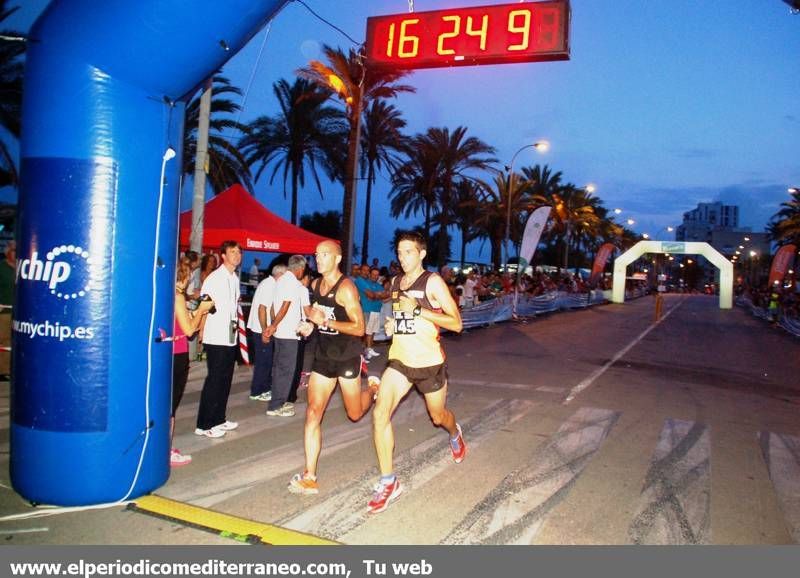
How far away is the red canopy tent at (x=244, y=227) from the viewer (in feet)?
46.2

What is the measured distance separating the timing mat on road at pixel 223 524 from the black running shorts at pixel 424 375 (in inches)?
55.9

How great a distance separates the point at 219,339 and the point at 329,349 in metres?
1.80

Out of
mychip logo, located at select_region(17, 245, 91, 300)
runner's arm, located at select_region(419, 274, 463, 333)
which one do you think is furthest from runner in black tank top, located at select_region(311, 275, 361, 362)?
mychip logo, located at select_region(17, 245, 91, 300)

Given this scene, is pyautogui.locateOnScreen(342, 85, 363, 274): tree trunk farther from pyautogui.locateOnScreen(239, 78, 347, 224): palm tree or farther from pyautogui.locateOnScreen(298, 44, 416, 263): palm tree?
pyautogui.locateOnScreen(239, 78, 347, 224): palm tree

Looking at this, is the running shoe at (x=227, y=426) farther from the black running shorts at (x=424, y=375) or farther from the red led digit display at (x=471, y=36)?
the red led digit display at (x=471, y=36)

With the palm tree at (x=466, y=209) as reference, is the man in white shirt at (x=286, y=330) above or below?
below

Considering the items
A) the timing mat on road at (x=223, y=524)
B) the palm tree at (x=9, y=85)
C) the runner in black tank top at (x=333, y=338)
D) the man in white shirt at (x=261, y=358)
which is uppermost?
the palm tree at (x=9, y=85)

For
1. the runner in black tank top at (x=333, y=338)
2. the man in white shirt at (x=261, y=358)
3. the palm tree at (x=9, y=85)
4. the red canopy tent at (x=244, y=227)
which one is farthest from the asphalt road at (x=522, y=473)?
the palm tree at (x=9, y=85)

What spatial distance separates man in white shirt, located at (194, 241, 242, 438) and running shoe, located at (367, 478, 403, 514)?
2404mm

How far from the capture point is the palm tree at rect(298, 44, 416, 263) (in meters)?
18.2

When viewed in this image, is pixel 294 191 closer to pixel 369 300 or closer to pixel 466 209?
pixel 466 209

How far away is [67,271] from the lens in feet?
14.1

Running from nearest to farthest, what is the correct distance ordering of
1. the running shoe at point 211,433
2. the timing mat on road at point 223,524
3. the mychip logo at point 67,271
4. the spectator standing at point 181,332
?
the timing mat on road at point 223,524 < the mychip logo at point 67,271 < the spectator standing at point 181,332 < the running shoe at point 211,433
